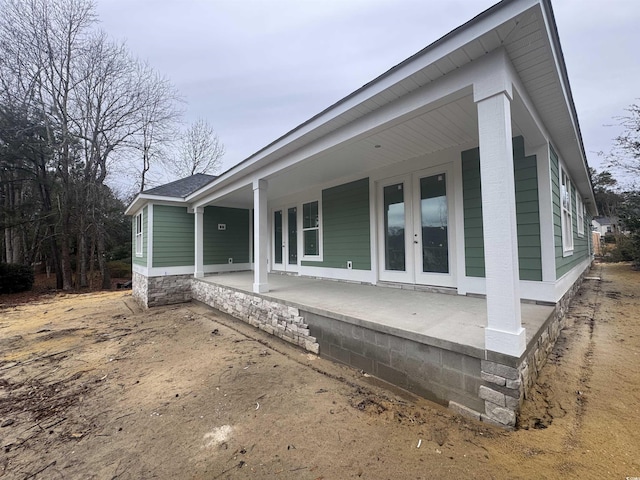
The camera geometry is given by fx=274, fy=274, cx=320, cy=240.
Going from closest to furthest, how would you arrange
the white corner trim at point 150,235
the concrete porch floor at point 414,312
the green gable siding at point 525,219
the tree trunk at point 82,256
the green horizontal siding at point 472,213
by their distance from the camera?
the concrete porch floor at point 414,312
the green gable siding at point 525,219
the green horizontal siding at point 472,213
the white corner trim at point 150,235
the tree trunk at point 82,256

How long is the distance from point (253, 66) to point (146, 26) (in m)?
3.68

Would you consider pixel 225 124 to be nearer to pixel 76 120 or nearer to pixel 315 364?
pixel 76 120

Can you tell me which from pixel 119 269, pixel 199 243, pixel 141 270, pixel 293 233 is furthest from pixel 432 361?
pixel 119 269

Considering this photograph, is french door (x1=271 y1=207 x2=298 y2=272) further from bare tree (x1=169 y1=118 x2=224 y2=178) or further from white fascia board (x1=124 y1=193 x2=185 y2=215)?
bare tree (x1=169 y1=118 x2=224 y2=178)

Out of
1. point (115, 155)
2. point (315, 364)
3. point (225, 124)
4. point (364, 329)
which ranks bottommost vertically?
point (315, 364)

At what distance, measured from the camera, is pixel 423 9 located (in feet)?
19.9

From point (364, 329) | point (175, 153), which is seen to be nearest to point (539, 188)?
point (364, 329)

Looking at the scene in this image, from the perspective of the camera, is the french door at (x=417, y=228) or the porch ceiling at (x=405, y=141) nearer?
the porch ceiling at (x=405, y=141)

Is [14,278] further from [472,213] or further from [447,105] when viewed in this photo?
[472,213]

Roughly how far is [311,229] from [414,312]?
3.99 m

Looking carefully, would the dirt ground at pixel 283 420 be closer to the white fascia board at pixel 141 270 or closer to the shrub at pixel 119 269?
the white fascia board at pixel 141 270

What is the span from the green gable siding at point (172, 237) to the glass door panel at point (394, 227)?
554cm

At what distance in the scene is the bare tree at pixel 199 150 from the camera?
16.8 meters

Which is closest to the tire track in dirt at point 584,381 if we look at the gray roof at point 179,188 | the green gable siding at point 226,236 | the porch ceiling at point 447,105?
the porch ceiling at point 447,105
